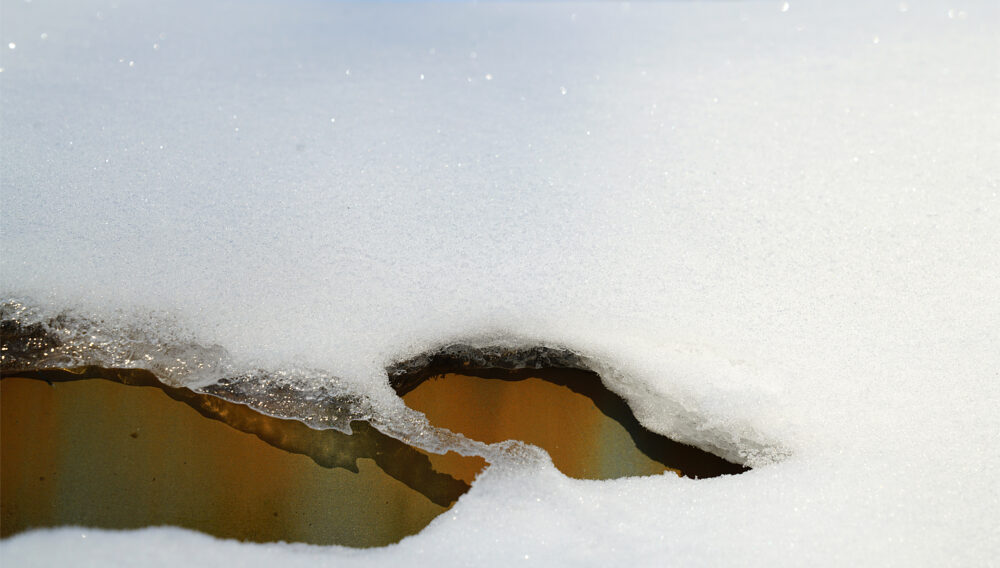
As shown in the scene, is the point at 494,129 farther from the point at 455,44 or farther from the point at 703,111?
the point at 703,111

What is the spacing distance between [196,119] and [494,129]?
38 cm

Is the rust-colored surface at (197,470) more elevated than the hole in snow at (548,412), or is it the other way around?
the hole in snow at (548,412)

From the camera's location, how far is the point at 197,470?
69cm

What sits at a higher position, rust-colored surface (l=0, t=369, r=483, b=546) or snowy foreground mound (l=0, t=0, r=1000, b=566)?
snowy foreground mound (l=0, t=0, r=1000, b=566)

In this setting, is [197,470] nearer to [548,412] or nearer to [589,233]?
[548,412]

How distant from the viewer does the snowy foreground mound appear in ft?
2.11

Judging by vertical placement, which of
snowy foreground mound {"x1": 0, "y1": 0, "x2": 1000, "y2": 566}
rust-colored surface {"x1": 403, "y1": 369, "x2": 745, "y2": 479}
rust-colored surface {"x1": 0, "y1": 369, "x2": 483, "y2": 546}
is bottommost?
rust-colored surface {"x1": 0, "y1": 369, "x2": 483, "y2": 546}

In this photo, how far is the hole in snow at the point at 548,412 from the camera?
2.28 ft

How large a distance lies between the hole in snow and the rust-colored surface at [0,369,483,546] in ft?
0.20

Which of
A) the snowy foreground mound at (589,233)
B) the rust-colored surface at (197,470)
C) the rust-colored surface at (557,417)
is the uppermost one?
the snowy foreground mound at (589,233)

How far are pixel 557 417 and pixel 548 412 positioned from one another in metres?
0.01

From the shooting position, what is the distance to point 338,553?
67 centimetres

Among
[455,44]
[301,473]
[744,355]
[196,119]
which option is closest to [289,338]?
[301,473]

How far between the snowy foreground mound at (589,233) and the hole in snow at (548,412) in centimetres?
3
